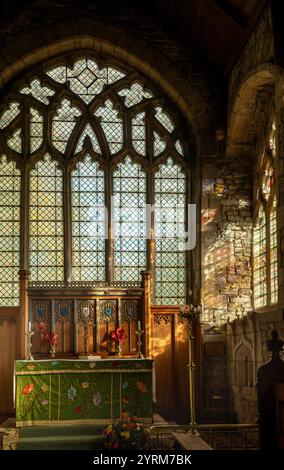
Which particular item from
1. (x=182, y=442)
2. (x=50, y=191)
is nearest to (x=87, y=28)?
(x=50, y=191)

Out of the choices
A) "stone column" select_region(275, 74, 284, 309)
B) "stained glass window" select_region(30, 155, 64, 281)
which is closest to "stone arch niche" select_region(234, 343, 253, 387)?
"stone column" select_region(275, 74, 284, 309)

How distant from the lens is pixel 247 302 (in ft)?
43.4

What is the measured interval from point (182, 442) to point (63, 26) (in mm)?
7553

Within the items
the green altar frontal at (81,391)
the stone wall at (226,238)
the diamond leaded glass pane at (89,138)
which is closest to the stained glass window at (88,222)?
the diamond leaded glass pane at (89,138)

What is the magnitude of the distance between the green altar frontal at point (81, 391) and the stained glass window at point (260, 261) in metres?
2.48

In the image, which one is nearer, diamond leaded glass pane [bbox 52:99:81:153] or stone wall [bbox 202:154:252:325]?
stone wall [bbox 202:154:252:325]

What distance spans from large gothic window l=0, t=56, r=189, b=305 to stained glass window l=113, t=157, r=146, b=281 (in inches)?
0.6

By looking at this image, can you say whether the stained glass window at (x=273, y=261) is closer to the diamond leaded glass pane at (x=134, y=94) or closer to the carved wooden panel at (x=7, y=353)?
the diamond leaded glass pane at (x=134, y=94)

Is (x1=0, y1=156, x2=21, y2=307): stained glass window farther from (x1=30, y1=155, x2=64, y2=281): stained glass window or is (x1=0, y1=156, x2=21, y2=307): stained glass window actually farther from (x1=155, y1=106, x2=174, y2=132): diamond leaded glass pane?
(x1=155, y1=106, x2=174, y2=132): diamond leaded glass pane

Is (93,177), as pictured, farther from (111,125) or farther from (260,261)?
(260,261)

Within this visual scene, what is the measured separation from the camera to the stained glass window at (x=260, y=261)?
502 inches

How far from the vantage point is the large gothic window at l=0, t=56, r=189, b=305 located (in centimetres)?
1356

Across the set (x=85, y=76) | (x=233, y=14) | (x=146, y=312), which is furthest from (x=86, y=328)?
(x=233, y=14)

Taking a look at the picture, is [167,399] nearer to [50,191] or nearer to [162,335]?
[162,335]
